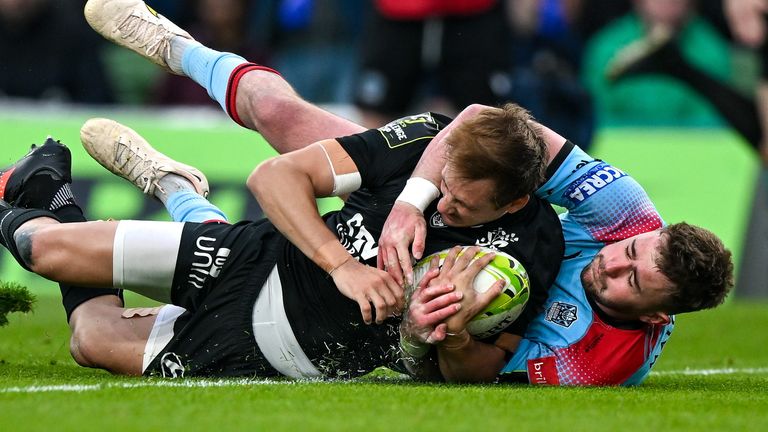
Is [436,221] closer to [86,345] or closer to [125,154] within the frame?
[86,345]

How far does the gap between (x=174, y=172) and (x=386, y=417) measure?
122 inches

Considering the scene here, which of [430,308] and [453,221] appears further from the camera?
[453,221]

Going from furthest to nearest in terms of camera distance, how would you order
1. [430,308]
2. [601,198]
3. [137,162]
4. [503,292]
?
[137,162]
[601,198]
[503,292]
[430,308]

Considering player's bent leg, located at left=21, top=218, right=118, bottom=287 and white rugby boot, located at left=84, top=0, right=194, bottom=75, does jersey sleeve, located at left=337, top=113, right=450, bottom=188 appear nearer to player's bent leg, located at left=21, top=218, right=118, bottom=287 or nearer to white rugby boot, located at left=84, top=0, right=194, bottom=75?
player's bent leg, located at left=21, top=218, right=118, bottom=287

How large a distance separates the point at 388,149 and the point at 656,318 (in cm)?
153

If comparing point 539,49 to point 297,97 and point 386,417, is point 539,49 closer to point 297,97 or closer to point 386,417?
point 297,97

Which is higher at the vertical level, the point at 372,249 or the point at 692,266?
the point at 372,249

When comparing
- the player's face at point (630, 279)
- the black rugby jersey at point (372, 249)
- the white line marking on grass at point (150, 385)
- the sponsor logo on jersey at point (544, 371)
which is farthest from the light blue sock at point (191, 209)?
the player's face at point (630, 279)

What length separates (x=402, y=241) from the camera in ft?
18.9

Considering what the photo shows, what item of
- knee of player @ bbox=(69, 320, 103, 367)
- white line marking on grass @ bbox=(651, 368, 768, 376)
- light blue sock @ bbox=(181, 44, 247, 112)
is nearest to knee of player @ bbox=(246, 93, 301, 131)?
light blue sock @ bbox=(181, 44, 247, 112)

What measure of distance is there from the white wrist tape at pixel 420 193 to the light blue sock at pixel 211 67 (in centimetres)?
163

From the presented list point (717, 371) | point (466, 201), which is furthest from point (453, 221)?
point (717, 371)

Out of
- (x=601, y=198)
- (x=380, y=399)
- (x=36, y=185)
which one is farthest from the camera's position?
(x=36, y=185)

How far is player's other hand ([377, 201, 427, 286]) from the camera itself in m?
5.71
